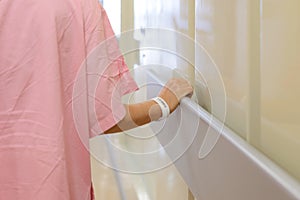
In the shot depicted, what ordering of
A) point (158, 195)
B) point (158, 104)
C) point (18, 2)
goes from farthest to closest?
point (158, 195) → point (158, 104) → point (18, 2)

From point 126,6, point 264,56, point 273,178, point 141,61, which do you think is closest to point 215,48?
point 264,56

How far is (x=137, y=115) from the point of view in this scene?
0.85 meters

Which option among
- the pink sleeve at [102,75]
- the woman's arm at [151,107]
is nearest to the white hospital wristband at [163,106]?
the woman's arm at [151,107]

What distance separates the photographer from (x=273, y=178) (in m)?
0.42

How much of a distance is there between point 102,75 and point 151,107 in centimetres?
18

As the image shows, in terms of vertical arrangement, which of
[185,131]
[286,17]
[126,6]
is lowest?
[185,131]

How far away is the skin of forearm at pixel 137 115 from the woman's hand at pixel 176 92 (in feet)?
0.16

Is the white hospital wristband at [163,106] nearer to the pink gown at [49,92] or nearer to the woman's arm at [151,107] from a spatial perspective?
the woman's arm at [151,107]

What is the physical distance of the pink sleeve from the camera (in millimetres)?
743

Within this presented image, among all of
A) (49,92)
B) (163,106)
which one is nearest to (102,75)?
(49,92)

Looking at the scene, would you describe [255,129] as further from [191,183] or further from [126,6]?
[126,6]

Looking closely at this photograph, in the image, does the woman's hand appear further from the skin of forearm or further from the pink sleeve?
the pink sleeve

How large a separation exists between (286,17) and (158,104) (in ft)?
1.65

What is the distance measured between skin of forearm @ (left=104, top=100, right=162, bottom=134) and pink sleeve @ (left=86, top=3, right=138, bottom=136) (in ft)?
0.09
